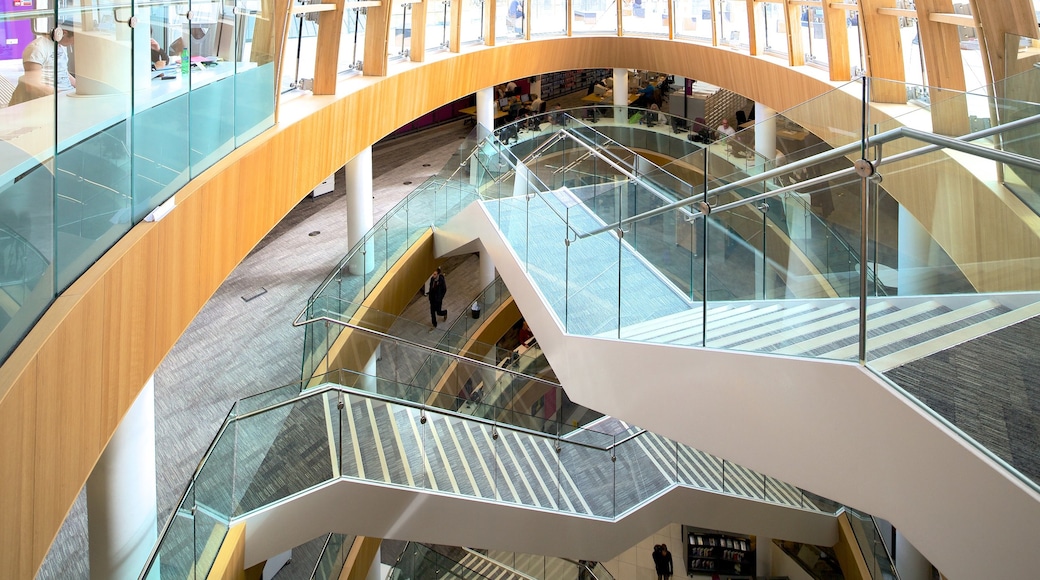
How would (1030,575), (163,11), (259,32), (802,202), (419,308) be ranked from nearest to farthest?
(1030,575) < (802,202) < (163,11) < (259,32) < (419,308)

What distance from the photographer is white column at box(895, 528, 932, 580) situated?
967cm

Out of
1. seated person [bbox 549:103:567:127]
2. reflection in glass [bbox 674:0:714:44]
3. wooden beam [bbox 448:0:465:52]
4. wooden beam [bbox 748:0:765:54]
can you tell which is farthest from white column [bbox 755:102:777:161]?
reflection in glass [bbox 674:0:714:44]

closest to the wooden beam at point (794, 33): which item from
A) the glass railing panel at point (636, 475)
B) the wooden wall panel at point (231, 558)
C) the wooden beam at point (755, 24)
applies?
the wooden beam at point (755, 24)

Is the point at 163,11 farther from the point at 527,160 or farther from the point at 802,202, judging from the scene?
the point at 527,160

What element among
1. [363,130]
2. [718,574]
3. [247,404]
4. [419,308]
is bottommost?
[718,574]

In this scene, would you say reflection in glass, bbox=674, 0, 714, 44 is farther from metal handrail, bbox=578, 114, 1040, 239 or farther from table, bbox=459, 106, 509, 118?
metal handrail, bbox=578, 114, 1040, 239

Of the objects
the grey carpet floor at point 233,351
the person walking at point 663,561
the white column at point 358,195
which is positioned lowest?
the person walking at point 663,561

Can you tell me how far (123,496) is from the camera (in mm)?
6305

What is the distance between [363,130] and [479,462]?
500cm

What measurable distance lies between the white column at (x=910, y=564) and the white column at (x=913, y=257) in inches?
290

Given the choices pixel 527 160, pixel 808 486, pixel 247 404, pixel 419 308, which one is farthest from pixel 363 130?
pixel 808 486

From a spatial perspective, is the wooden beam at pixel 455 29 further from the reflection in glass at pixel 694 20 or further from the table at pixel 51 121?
the table at pixel 51 121

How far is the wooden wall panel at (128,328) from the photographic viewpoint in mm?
3863

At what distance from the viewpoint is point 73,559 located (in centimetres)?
728
